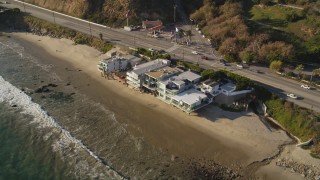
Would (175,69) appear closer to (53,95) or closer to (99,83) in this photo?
(99,83)

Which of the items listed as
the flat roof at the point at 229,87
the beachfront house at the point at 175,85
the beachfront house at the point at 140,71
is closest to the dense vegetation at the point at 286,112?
the flat roof at the point at 229,87

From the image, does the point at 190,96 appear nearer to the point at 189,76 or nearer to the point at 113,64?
the point at 189,76

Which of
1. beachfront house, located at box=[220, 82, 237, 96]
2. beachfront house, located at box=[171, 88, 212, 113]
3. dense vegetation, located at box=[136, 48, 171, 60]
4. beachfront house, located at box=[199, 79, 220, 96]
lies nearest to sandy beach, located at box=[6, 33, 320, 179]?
beachfront house, located at box=[171, 88, 212, 113]

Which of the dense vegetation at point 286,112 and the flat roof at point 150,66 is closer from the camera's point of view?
the dense vegetation at point 286,112

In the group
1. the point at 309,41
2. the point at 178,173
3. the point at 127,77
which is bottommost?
the point at 178,173

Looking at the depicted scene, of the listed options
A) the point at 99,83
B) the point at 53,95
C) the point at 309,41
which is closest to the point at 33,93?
the point at 53,95

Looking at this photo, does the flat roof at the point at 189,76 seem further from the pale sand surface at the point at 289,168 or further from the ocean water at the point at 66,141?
the pale sand surface at the point at 289,168
